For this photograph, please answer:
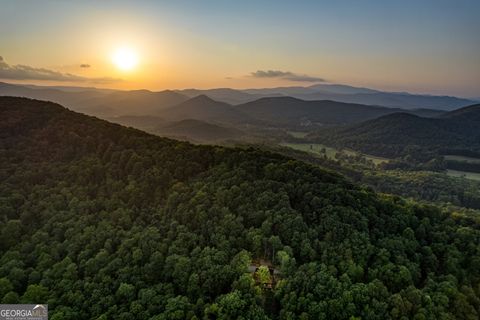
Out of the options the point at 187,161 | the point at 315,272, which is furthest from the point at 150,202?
the point at 315,272

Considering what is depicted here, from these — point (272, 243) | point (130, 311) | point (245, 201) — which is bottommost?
point (130, 311)

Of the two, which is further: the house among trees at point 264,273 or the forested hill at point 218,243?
the house among trees at point 264,273

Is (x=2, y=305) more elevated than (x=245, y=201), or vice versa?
(x=245, y=201)

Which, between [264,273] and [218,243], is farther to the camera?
[218,243]

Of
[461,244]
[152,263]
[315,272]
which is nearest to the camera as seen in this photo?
[315,272]

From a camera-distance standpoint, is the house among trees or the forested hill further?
the house among trees

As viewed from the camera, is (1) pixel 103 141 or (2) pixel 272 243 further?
(1) pixel 103 141

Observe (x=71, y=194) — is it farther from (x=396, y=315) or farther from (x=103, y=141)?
(x=396, y=315)

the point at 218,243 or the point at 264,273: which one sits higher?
the point at 218,243
